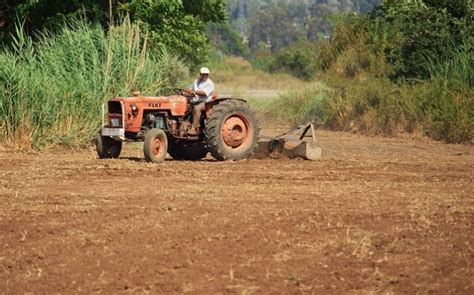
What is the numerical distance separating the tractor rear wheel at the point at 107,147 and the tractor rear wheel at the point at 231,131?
1.61 m

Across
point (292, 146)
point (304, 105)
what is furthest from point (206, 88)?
point (304, 105)

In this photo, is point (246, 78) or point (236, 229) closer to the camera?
point (236, 229)

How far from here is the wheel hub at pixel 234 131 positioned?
17016 millimetres

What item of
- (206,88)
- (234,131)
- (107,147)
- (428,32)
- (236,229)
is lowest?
(236,229)

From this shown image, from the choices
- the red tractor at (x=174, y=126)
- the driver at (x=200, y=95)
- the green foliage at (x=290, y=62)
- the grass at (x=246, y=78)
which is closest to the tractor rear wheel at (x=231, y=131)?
the red tractor at (x=174, y=126)

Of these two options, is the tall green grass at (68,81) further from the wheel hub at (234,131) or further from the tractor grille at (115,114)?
the wheel hub at (234,131)

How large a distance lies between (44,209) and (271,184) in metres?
3.36

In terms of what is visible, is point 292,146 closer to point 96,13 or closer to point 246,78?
point 96,13

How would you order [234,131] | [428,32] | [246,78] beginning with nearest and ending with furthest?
[234,131] → [428,32] → [246,78]

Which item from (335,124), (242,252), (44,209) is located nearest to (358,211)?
(242,252)

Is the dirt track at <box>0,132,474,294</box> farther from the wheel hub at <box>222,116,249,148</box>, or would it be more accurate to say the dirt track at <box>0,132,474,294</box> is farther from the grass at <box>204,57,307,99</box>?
the grass at <box>204,57,307,99</box>

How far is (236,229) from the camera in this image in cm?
974

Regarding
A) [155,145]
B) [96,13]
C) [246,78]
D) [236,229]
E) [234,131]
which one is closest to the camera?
[236,229]

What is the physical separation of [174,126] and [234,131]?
1.01 metres
